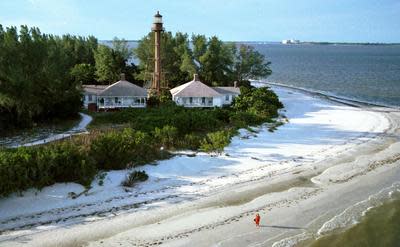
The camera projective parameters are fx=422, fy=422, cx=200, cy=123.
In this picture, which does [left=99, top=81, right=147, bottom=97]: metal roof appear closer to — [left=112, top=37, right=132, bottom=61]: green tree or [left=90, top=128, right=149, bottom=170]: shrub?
[left=90, top=128, right=149, bottom=170]: shrub

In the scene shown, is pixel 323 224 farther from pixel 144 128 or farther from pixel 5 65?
pixel 5 65

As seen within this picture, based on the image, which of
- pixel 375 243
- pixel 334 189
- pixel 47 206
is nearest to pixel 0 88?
pixel 47 206

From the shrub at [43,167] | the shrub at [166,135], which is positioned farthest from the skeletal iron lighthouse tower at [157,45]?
the shrub at [43,167]

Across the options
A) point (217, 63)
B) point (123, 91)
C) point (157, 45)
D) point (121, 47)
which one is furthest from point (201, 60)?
point (123, 91)

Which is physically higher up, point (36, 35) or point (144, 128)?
point (36, 35)

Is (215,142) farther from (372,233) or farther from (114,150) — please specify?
(372,233)

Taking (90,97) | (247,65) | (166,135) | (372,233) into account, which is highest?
(247,65)
